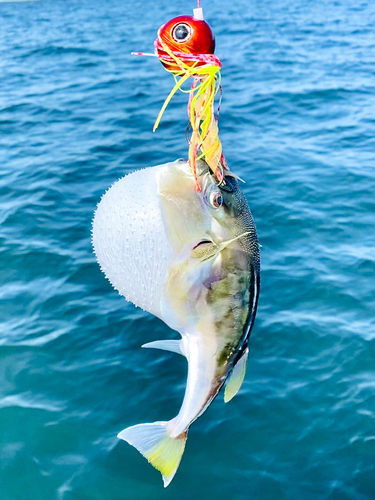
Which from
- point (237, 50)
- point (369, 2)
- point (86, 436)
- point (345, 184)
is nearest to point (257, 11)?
point (369, 2)

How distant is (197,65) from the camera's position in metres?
1.93

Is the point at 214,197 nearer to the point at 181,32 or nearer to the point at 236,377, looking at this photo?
the point at 181,32

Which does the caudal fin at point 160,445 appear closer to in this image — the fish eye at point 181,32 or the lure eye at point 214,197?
the lure eye at point 214,197

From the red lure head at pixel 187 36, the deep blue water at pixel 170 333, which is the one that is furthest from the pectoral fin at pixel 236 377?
the deep blue water at pixel 170 333

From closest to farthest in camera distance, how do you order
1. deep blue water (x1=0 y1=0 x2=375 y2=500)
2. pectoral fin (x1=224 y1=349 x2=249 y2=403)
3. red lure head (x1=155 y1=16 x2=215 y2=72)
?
red lure head (x1=155 y1=16 x2=215 y2=72) → pectoral fin (x1=224 y1=349 x2=249 y2=403) → deep blue water (x1=0 y1=0 x2=375 y2=500)

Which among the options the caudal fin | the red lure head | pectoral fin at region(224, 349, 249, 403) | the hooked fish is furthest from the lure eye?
the caudal fin

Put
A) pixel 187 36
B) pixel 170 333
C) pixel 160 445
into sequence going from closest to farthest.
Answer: pixel 187 36 < pixel 160 445 < pixel 170 333

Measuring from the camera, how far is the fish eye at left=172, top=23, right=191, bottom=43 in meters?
1.86

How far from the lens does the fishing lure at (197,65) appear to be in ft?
6.11

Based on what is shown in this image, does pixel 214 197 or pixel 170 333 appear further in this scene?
pixel 170 333

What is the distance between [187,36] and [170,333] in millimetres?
3845

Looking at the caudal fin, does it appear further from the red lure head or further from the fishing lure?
the red lure head

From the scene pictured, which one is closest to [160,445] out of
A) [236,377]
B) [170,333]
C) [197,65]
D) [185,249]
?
[236,377]

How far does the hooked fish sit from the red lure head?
337mm
